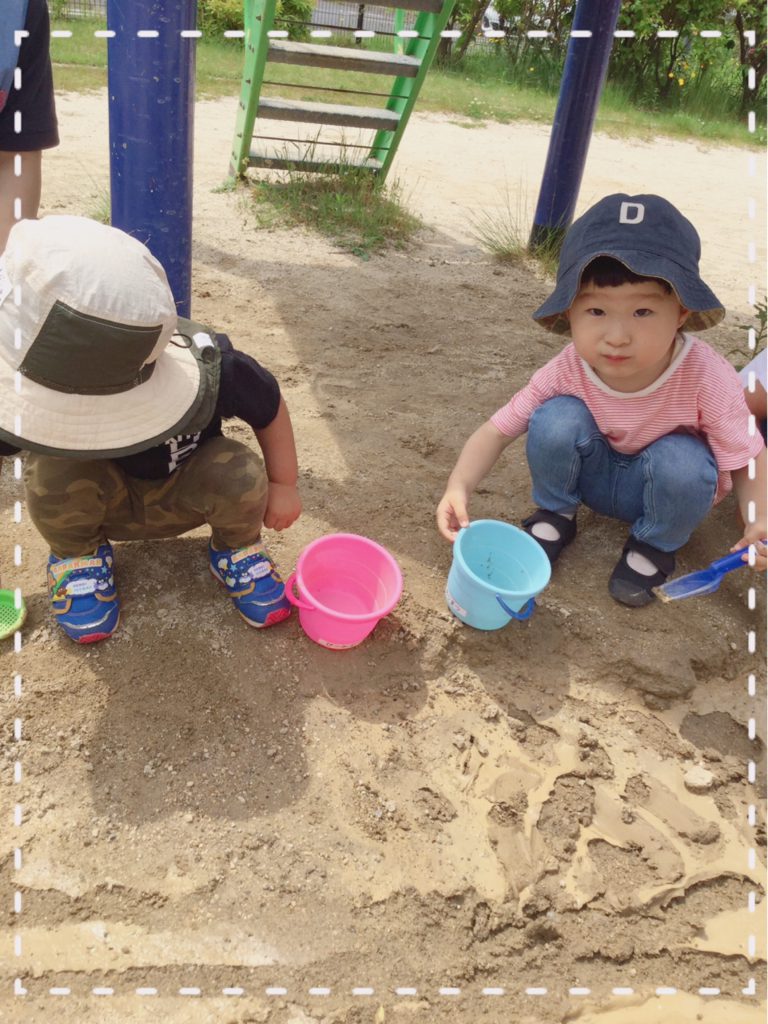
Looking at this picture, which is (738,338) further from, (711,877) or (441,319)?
(711,877)

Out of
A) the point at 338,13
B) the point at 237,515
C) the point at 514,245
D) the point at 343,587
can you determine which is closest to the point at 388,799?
the point at 343,587

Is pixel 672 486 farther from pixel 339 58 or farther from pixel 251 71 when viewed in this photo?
pixel 251 71

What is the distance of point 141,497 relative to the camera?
1750 mm

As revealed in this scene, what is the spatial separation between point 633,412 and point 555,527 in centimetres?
37

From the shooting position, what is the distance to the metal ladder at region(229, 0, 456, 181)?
14.0 feet

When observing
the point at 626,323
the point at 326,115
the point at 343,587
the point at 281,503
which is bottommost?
the point at 343,587

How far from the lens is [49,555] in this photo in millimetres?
1878

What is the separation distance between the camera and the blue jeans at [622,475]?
6.28 feet

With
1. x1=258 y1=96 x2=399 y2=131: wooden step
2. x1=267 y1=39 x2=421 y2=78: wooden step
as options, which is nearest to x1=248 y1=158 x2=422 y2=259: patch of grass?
x1=258 y1=96 x2=399 y2=131: wooden step

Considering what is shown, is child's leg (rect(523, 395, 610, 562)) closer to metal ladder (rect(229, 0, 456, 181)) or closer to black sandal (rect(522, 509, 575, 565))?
black sandal (rect(522, 509, 575, 565))

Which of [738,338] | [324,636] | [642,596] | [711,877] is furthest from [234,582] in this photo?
[738,338]

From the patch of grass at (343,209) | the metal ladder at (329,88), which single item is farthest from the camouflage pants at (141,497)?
the metal ladder at (329,88)

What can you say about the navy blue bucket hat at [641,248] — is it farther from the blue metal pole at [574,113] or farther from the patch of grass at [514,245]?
the blue metal pole at [574,113]

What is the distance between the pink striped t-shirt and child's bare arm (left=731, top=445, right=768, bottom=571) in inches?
1.3
